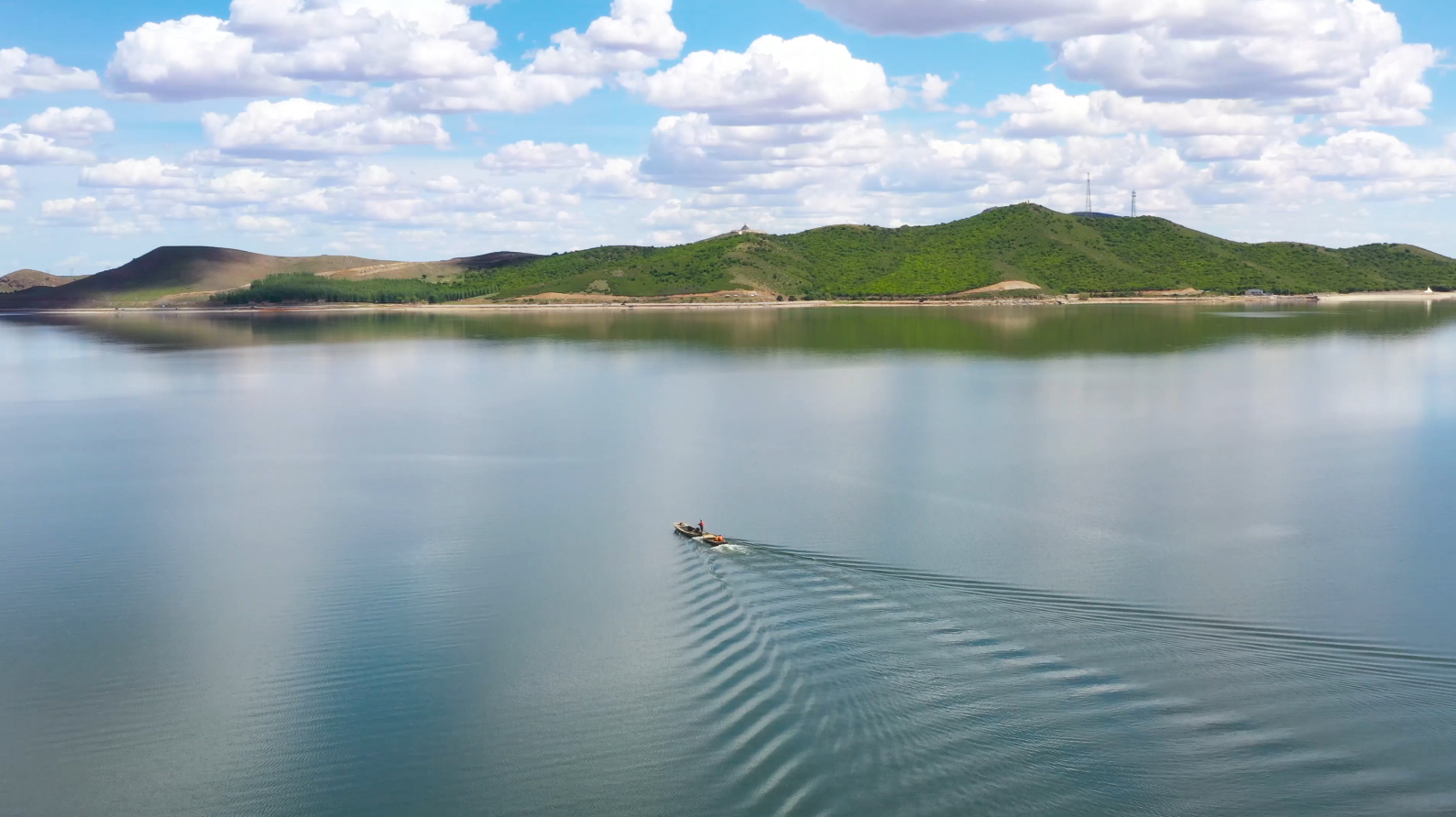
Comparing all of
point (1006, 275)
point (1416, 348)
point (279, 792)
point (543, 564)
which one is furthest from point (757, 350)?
point (1006, 275)

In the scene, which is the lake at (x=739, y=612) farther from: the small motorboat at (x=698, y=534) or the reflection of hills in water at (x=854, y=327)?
the reflection of hills in water at (x=854, y=327)

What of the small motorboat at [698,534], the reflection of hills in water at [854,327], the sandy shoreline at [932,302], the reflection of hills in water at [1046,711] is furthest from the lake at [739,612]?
the sandy shoreline at [932,302]

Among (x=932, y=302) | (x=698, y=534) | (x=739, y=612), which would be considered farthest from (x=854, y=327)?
(x=739, y=612)

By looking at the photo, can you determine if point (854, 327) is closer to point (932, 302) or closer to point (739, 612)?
point (932, 302)

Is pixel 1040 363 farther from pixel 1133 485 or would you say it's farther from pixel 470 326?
pixel 470 326

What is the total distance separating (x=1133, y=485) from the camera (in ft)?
104

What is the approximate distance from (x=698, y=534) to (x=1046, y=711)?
440 inches

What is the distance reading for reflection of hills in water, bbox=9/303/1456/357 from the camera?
8938 cm

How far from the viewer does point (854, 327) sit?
375 ft

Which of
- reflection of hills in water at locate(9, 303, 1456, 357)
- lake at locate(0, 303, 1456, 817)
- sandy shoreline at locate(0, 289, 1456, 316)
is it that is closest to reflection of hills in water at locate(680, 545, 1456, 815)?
lake at locate(0, 303, 1456, 817)

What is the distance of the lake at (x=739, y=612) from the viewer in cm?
1482

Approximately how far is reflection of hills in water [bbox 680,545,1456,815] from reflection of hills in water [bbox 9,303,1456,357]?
192 ft

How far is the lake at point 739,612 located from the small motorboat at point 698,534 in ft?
2.57

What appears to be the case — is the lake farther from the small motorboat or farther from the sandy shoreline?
the sandy shoreline
